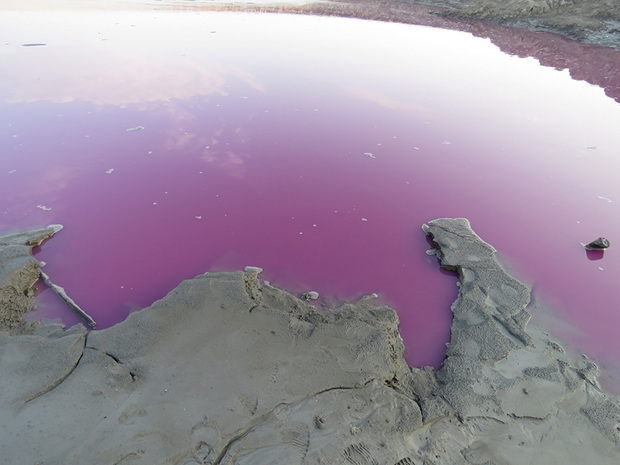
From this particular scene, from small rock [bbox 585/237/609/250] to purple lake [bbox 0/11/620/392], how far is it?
0.13 metres

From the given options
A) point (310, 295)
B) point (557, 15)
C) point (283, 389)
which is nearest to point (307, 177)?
point (310, 295)

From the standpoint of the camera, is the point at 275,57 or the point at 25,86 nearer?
the point at 25,86

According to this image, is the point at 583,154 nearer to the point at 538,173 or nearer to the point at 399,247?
the point at 538,173

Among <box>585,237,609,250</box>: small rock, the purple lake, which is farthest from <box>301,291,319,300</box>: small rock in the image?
<box>585,237,609,250</box>: small rock

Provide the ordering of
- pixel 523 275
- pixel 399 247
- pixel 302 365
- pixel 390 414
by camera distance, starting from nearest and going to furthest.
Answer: pixel 390 414 < pixel 302 365 < pixel 523 275 < pixel 399 247

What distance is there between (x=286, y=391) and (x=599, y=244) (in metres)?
3.47

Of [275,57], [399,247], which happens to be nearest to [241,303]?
[399,247]

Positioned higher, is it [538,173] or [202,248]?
[538,173]

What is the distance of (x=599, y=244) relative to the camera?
377 cm

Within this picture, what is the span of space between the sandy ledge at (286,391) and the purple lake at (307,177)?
32 cm

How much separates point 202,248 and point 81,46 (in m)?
8.84

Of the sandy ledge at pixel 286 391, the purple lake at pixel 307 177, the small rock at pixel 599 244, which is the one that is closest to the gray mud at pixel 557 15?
the purple lake at pixel 307 177

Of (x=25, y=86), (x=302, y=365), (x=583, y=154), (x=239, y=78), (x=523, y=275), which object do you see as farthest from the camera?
(x=239, y=78)

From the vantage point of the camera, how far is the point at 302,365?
2535mm
